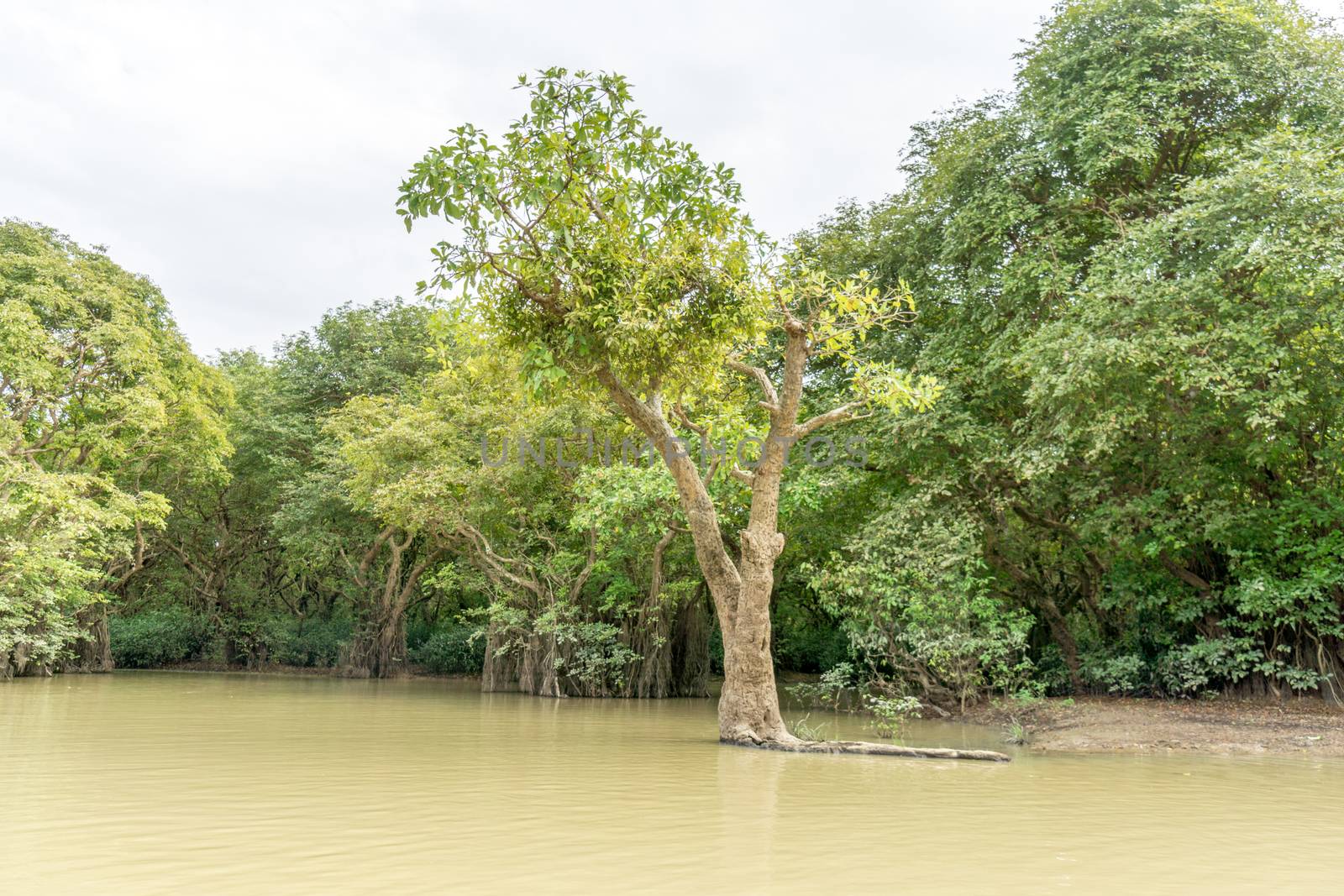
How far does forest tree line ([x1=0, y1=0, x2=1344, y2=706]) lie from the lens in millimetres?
9773

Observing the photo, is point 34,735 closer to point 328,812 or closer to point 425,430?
point 328,812

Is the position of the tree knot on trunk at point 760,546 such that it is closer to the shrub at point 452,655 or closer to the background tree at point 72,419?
the background tree at point 72,419

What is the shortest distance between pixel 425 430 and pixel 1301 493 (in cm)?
1521

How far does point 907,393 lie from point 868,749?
3444mm

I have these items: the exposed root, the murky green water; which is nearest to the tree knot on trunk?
the exposed root

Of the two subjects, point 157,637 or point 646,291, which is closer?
point 646,291

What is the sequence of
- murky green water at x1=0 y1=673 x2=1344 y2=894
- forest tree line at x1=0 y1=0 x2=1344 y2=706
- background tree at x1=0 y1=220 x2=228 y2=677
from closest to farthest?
murky green water at x1=0 y1=673 x2=1344 y2=894 < forest tree line at x1=0 y1=0 x2=1344 y2=706 < background tree at x1=0 y1=220 x2=228 y2=677

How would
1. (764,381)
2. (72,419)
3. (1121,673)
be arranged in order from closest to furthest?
1. (764,381)
2. (1121,673)
3. (72,419)

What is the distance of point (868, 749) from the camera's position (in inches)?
357

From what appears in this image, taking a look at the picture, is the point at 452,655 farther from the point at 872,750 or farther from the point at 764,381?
the point at 872,750

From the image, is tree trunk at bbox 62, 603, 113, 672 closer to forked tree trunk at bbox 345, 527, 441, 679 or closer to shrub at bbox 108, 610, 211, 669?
shrub at bbox 108, 610, 211, 669

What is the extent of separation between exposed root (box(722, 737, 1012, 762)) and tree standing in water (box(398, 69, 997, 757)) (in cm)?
3

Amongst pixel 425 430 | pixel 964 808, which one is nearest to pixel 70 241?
pixel 425 430

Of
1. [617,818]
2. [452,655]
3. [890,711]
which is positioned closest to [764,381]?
[890,711]
